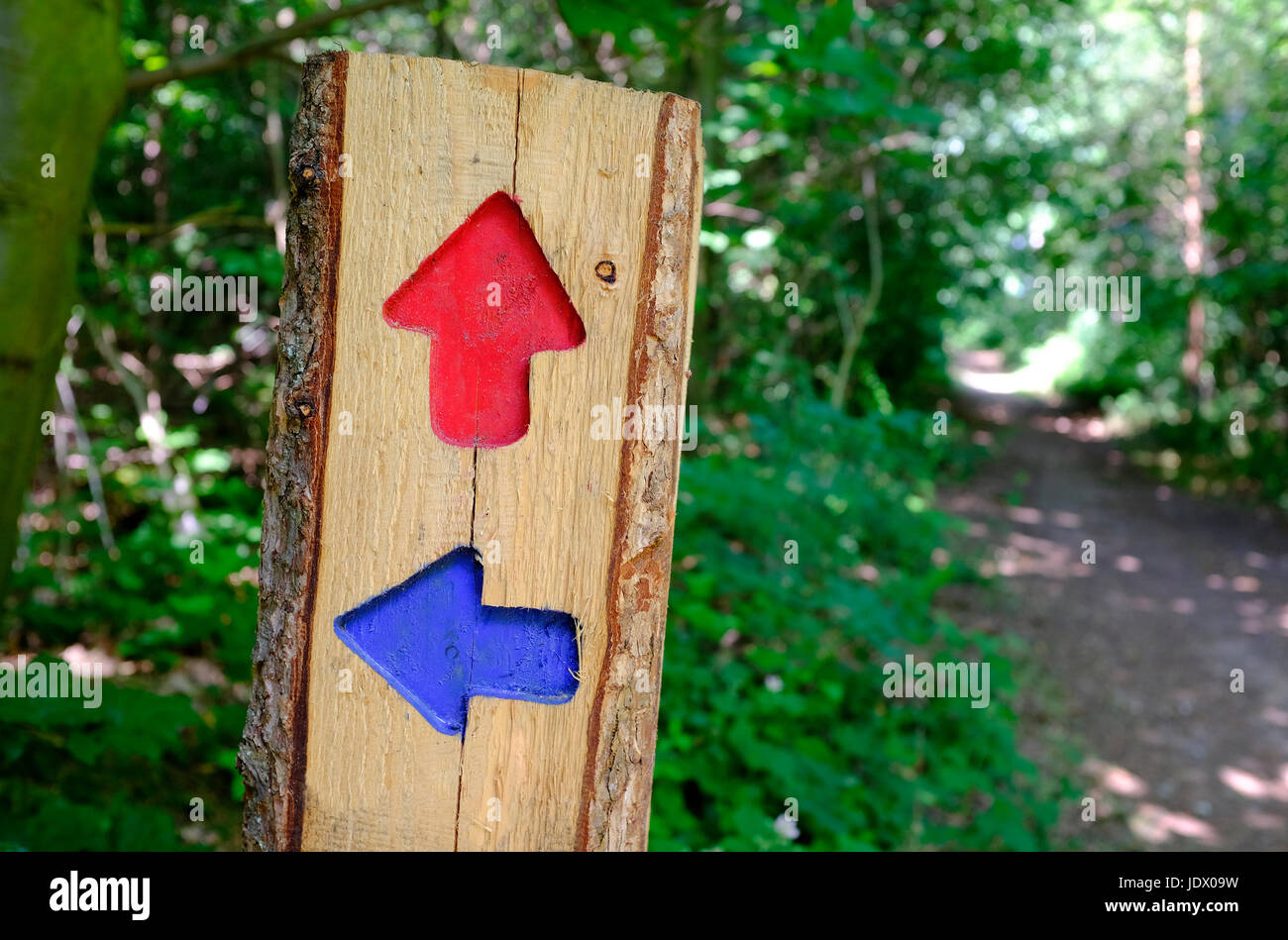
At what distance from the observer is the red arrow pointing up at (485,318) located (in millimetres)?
1167

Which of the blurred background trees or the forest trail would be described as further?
the forest trail

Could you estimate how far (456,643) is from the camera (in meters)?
1.20

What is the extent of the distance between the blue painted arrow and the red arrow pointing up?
18cm

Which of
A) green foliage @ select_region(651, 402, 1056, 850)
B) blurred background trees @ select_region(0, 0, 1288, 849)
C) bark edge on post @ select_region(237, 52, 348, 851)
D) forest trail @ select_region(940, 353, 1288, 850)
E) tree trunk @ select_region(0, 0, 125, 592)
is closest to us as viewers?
bark edge on post @ select_region(237, 52, 348, 851)

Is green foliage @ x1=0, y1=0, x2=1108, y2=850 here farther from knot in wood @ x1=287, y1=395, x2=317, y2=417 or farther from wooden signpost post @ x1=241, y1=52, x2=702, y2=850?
knot in wood @ x1=287, y1=395, x2=317, y2=417

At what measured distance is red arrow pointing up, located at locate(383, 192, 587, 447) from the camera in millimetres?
1167

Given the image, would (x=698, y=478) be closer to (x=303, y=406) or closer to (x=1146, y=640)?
(x=303, y=406)

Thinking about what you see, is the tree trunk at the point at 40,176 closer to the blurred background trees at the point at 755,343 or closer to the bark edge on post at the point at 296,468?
the blurred background trees at the point at 755,343

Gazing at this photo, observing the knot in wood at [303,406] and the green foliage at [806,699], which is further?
the green foliage at [806,699]

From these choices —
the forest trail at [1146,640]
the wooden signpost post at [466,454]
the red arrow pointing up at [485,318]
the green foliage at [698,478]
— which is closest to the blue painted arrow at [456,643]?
the wooden signpost post at [466,454]

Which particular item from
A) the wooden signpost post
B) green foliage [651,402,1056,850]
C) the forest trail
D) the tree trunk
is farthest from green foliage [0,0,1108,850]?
the wooden signpost post

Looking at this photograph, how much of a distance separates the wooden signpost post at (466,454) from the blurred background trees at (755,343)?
0.64 metres
